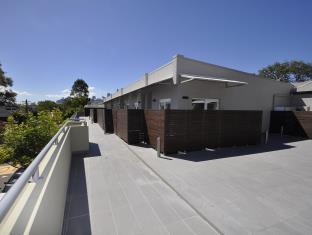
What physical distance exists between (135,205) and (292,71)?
3630cm

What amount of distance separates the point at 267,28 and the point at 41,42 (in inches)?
532

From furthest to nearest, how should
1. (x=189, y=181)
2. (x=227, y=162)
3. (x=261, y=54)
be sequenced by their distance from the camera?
1. (x=261, y=54)
2. (x=227, y=162)
3. (x=189, y=181)

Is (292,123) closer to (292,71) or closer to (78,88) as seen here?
(292,71)

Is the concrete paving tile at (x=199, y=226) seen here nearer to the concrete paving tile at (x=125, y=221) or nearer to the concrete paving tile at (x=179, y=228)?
→ the concrete paving tile at (x=179, y=228)

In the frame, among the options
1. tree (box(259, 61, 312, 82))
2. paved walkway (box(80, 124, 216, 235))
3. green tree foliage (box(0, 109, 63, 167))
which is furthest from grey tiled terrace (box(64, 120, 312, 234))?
tree (box(259, 61, 312, 82))

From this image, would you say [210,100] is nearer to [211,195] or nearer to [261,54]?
[211,195]

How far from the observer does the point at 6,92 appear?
100.0ft

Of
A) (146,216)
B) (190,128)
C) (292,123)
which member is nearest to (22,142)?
(146,216)

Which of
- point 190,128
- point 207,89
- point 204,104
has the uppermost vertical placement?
point 207,89

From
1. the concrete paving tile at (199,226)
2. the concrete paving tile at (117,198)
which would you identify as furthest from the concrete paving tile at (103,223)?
the concrete paving tile at (199,226)

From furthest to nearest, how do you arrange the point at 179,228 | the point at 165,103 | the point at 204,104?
the point at 165,103 → the point at 204,104 → the point at 179,228

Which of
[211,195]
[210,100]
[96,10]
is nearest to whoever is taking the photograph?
[211,195]

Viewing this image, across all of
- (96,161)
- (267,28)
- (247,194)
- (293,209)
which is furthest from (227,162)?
(267,28)

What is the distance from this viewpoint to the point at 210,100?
9406 mm
